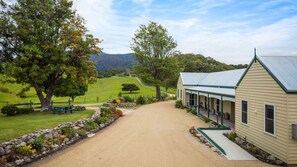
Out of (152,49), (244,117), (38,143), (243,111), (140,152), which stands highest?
(152,49)

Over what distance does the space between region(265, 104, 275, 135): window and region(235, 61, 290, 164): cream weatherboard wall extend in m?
0.21

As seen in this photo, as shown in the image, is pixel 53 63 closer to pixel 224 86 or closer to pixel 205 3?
pixel 205 3

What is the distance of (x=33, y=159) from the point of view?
9.73 metres

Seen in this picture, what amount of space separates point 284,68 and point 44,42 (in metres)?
18.1

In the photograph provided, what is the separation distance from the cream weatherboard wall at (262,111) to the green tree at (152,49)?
2634 cm

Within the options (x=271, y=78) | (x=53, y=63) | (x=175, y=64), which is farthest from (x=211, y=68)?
(x=271, y=78)

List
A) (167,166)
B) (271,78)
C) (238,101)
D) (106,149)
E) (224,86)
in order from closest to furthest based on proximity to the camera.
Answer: (167,166) → (271,78) → (106,149) → (238,101) → (224,86)

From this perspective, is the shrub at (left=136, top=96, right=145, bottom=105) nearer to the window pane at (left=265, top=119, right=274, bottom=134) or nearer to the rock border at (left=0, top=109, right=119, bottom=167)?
the rock border at (left=0, top=109, right=119, bottom=167)

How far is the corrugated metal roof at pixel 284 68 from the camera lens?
9297 mm

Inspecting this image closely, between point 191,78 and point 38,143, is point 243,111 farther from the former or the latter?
point 191,78

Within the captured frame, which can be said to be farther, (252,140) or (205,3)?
(205,3)

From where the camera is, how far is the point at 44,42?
19.2 m

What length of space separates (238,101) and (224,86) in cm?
846

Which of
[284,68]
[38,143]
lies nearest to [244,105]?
[284,68]
